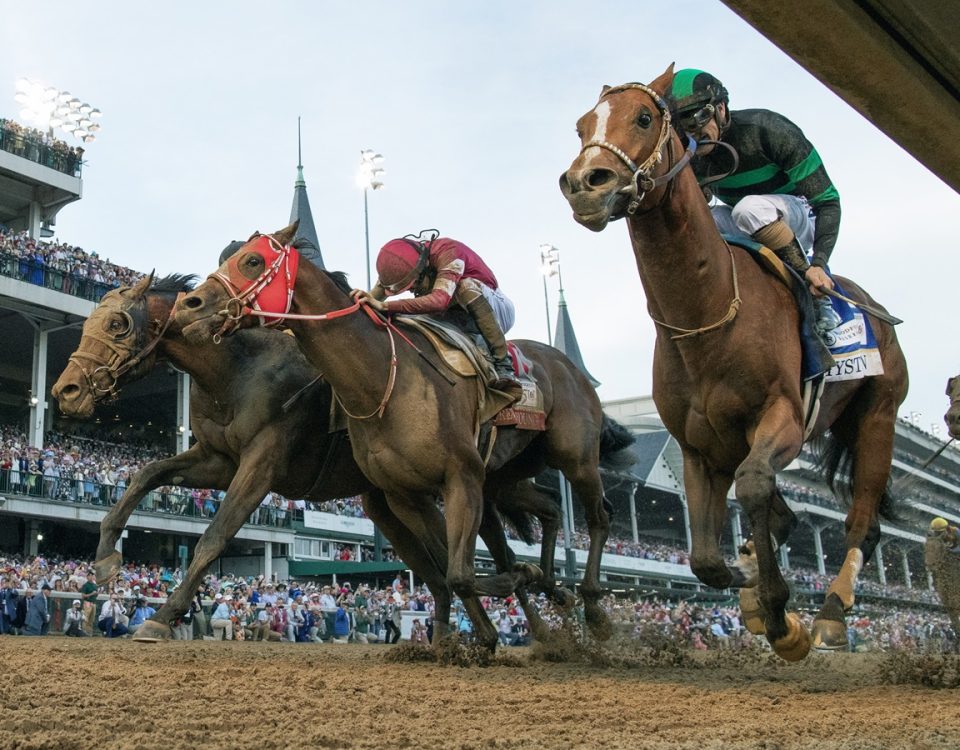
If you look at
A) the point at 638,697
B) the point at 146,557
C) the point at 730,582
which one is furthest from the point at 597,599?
the point at 146,557

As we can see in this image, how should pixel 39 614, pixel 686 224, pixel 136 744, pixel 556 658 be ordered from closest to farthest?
1. pixel 136 744
2. pixel 686 224
3. pixel 556 658
4. pixel 39 614

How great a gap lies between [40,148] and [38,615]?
911 inches

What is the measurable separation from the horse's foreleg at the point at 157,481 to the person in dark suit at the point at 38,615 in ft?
22.4

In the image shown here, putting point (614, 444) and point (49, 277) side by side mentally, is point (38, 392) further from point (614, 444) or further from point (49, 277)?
point (614, 444)

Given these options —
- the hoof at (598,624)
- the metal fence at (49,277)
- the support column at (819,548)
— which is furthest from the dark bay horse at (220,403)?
the support column at (819,548)

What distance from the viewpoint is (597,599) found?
8.73 m

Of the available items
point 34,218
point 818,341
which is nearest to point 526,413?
point 818,341

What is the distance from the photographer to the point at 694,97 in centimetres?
586

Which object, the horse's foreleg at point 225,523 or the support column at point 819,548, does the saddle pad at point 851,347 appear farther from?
the support column at point 819,548

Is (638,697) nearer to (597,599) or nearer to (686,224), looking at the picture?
(686,224)

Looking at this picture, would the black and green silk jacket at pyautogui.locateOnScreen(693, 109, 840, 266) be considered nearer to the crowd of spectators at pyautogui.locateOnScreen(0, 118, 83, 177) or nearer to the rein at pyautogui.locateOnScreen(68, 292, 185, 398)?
the rein at pyautogui.locateOnScreen(68, 292, 185, 398)

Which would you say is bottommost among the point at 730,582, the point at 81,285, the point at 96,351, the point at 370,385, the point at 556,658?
the point at 556,658

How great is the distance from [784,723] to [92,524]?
28008 mm

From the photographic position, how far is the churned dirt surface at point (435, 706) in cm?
334
